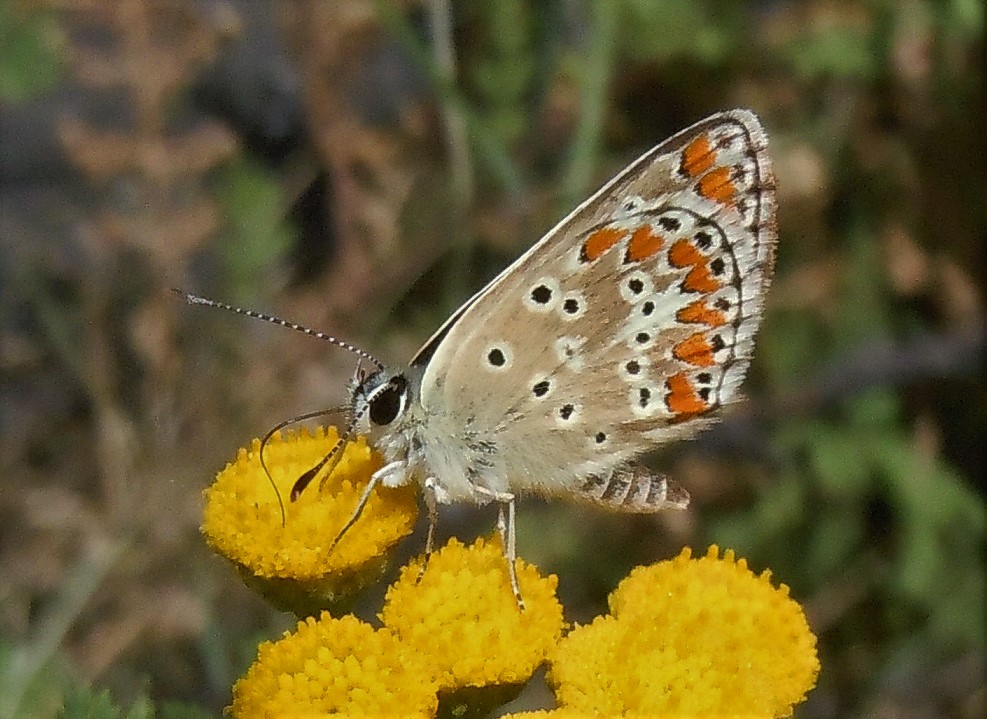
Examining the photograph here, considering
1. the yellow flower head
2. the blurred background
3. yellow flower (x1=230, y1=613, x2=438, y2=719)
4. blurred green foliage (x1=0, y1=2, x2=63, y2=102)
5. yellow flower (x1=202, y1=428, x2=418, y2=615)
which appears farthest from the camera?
blurred green foliage (x1=0, y1=2, x2=63, y2=102)

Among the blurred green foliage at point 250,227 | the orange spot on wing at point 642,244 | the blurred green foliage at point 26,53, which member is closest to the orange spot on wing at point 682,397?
the orange spot on wing at point 642,244

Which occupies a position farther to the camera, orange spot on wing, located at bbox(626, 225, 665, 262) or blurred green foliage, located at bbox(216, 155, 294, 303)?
blurred green foliage, located at bbox(216, 155, 294, 303)

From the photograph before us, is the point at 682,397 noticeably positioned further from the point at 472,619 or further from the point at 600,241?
the point at 472,619

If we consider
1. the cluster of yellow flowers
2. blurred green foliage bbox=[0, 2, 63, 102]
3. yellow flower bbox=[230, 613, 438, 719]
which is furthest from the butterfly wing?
blurred green foliage bbox=[0, 2, 63, 102]

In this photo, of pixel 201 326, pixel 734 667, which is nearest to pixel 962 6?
pixel 734 667

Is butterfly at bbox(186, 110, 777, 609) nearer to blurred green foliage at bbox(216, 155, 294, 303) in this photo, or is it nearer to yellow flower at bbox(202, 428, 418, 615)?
yellow flower at bbox(202, 428, 418, 615)

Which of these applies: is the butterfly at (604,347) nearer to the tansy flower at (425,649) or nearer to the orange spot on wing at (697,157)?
the orange spot on wing at (697,157)
